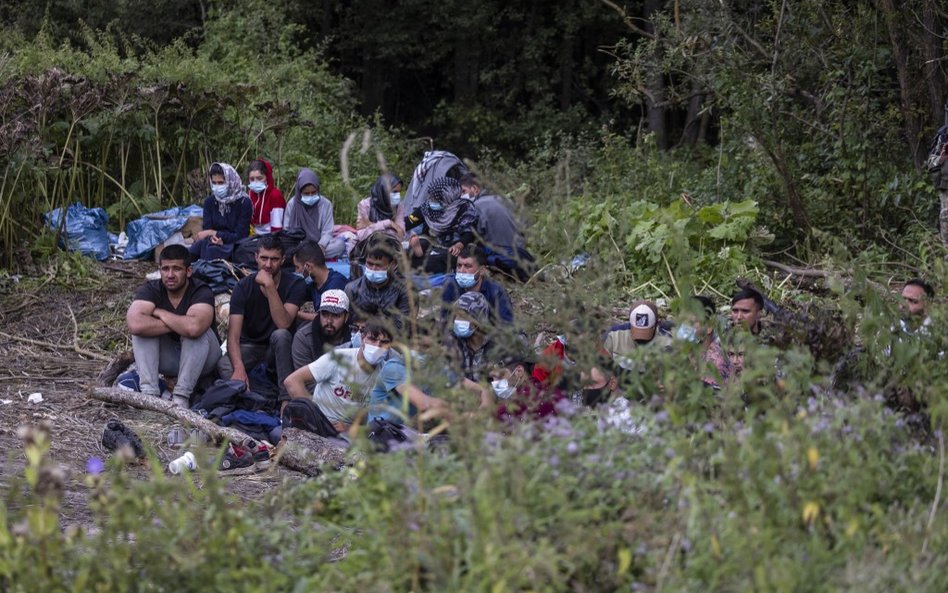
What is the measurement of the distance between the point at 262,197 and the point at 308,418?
4537 mm

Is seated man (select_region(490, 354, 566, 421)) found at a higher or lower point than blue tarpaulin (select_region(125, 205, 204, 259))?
higher

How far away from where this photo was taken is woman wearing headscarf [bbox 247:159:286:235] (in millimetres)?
11164

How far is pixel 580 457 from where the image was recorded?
3.63 metres

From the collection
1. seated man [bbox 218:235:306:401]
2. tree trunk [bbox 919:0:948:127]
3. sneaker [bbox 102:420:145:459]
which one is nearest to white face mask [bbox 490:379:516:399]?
seated man [bbox 218:235:306:401]

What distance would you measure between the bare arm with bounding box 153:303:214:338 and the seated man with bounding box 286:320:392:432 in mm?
755

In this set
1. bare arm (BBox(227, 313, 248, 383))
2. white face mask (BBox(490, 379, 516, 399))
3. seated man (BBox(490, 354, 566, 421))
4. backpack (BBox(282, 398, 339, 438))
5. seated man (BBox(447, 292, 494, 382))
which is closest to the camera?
seated man (BBox(490, 354, 566, 421))

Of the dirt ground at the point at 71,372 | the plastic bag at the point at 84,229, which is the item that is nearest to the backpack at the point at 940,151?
the dirt ground at the point at 71,372

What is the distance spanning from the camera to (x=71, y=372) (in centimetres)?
884

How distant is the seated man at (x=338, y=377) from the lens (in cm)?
684

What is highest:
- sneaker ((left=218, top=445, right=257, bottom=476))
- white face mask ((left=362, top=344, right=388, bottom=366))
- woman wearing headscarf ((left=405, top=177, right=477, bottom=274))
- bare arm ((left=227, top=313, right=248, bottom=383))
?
white face mask ((left=362, top=344, right=388, bottom=366))

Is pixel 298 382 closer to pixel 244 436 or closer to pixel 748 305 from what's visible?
pixel 244 436

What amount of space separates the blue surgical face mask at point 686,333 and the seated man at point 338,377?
2612 mm

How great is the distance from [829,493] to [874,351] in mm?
1618

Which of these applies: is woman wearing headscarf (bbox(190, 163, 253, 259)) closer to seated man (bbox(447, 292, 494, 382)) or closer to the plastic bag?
the plastic bag
